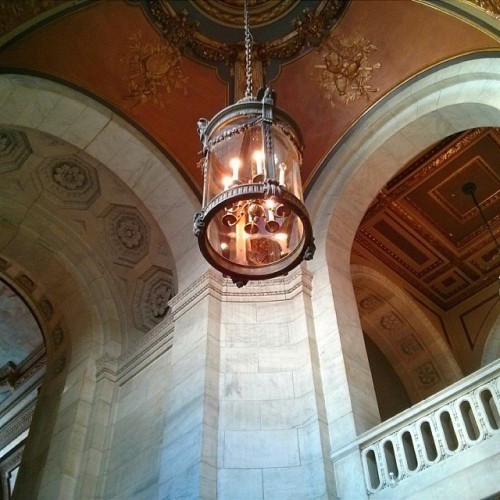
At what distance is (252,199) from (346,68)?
3.81 meters

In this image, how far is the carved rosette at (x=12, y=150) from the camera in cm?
703

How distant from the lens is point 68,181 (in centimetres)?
748

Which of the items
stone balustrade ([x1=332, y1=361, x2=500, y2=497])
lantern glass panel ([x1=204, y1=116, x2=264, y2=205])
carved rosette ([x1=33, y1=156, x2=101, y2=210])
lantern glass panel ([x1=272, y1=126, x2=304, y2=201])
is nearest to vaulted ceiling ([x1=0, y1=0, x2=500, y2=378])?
carved rosette ([x1=33, y1=156, x2=101, y2=210])

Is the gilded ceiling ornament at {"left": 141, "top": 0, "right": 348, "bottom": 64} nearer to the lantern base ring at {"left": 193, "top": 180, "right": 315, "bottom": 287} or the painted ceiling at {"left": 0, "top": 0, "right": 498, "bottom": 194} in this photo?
the painted ceiling at {"left": 0, "top": 0, "right": 498, "bottom": 194}

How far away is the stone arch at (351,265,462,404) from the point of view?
29.3ft

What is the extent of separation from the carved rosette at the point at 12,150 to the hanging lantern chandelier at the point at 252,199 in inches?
Answer: 131

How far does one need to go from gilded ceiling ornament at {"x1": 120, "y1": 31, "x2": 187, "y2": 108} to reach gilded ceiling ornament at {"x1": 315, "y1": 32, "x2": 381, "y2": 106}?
5.43 feet

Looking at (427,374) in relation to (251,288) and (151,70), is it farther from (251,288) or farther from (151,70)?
(151,70)

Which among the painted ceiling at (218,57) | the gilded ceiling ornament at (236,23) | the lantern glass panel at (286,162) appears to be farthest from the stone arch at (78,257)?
the lantern glass panel at (286,162)

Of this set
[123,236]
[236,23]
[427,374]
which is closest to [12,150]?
[123,236]

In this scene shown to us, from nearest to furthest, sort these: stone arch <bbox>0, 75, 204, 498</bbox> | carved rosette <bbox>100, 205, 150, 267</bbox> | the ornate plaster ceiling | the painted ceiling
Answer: stone arch <bbox>0, 75, 204, 498</bbox> < the painted ceiling < carved rosette <bbox>100, 205, 150, 267</bbox> < the ornate plaster ceiling

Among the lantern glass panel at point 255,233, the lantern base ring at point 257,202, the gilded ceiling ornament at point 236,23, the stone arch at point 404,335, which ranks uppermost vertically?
the gilded ceiling ornament at point 236,23

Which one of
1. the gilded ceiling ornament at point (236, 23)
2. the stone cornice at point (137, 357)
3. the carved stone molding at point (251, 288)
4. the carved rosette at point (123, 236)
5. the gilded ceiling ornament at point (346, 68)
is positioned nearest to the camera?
the carved stone molding at point (251, 288)

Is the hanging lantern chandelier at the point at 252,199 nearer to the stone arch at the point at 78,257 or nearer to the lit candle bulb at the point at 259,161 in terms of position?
the lit candle bulb at the point at 259,161
